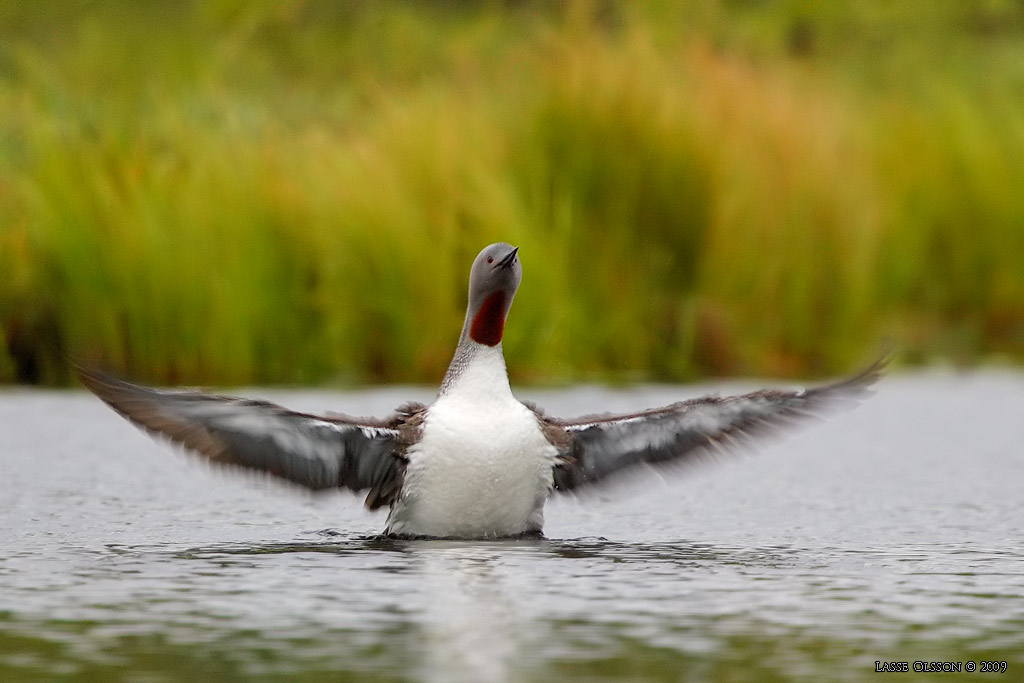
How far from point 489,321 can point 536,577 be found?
133cm

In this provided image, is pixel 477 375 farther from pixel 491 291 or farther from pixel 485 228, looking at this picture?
pixel 485 228

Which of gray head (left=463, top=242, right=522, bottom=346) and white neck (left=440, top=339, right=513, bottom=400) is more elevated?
gray head (left=463, top=242, right=522, bottom=346)

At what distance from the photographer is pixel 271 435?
6605 millimetres

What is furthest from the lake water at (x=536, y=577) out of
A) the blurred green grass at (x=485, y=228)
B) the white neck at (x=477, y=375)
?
the blurred green grass at (x=485, y=228)

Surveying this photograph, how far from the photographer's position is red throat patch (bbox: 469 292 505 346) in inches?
270

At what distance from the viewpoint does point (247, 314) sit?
11711 millimetres

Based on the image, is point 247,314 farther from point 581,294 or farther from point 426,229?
point 581,294

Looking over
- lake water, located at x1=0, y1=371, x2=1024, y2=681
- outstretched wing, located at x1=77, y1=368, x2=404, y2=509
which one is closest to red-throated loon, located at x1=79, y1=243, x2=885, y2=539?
outstretched wing, located at x1=77, y1=368, x2=404, y2=509

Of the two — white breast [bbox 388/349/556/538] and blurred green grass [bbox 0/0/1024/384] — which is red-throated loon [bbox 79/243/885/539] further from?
blurred green grass [bbox 0/0/1024/384]

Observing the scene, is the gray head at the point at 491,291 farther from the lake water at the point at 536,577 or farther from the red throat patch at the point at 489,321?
the lake water at the point at 536,577

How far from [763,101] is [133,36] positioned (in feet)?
68.3

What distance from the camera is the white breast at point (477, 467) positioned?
21.2 feet

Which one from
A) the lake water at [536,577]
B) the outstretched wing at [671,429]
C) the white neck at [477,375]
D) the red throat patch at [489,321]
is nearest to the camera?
the lake water at [536,577]

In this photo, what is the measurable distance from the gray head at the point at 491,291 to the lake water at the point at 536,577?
0.74m
